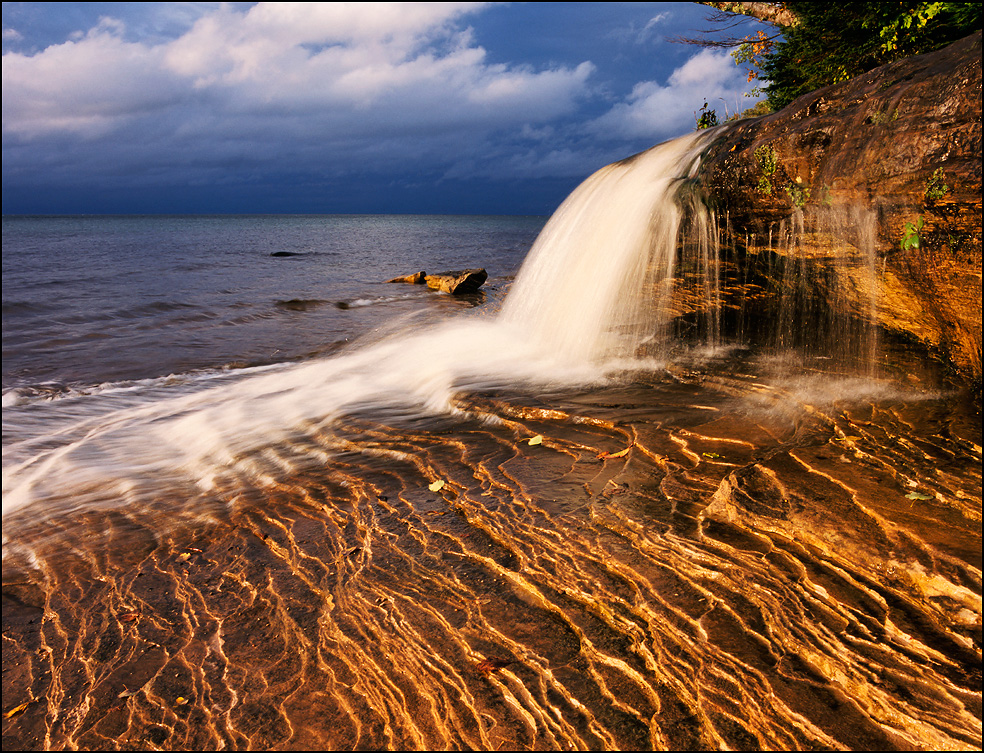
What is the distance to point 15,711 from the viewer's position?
2877 mm

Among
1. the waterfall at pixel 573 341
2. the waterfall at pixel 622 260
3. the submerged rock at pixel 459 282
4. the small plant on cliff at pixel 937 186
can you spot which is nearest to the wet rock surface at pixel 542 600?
the waterfall at pixel 573 341

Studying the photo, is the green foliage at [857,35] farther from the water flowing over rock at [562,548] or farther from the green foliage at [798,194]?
the green foliage at [798,194]

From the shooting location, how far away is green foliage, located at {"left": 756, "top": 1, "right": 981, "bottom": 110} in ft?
26.3

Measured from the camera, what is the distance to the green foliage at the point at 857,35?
26.3 ft

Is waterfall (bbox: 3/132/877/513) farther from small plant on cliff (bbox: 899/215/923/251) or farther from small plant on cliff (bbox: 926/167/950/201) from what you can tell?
small plant on cliff (bbox: 926/167/950/201)

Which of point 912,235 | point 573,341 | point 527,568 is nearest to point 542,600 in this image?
point 527,568

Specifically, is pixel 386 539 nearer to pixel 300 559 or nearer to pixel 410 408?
pixel 300 559

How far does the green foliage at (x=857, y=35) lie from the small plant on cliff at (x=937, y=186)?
4.53 metres

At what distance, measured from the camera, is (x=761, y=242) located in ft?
24.0

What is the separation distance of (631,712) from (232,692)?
6.50 ft

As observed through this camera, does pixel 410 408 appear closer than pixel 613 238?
Yes

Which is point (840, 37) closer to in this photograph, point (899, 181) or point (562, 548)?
point (899, 181)

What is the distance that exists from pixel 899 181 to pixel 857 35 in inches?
257

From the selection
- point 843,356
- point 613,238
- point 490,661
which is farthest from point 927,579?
point 613,238
